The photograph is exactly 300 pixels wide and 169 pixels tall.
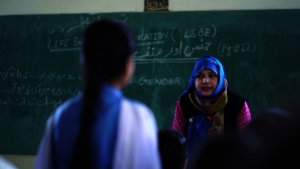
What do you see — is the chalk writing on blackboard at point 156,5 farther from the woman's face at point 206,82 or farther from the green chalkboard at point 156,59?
the woman's face at point 206,82

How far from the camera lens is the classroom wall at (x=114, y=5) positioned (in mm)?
3340

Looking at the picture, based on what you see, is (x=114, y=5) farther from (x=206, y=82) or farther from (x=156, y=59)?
(x=206, y=82)

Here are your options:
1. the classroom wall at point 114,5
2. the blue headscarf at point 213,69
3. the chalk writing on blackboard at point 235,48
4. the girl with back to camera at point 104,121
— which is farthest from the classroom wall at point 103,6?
the girl with back to camera at point 104,121

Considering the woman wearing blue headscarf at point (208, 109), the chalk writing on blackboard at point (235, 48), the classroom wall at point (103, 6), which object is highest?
the classroom wall at point (103, 6)

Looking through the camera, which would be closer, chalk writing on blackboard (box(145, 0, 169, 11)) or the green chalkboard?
the green chalkboard

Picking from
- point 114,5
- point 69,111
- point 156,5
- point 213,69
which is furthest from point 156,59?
point 69,111

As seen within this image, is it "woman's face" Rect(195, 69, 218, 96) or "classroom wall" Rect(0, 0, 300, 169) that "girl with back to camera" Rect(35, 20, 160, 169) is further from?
"classroom wall" Rect(0, 0, 300, 169)

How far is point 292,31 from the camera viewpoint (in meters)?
3.28

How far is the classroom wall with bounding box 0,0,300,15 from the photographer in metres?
3.34

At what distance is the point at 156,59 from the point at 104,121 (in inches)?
108

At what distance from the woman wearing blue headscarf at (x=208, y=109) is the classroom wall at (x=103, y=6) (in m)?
1.56

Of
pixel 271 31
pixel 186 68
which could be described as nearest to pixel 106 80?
pixel 186 68

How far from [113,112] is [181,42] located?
9.06 feet

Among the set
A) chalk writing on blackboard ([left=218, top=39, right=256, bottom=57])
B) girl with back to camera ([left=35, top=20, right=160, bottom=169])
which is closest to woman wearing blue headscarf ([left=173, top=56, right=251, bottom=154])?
girl with back to camera ([left=35, top=20, right=160, bottom=169])
